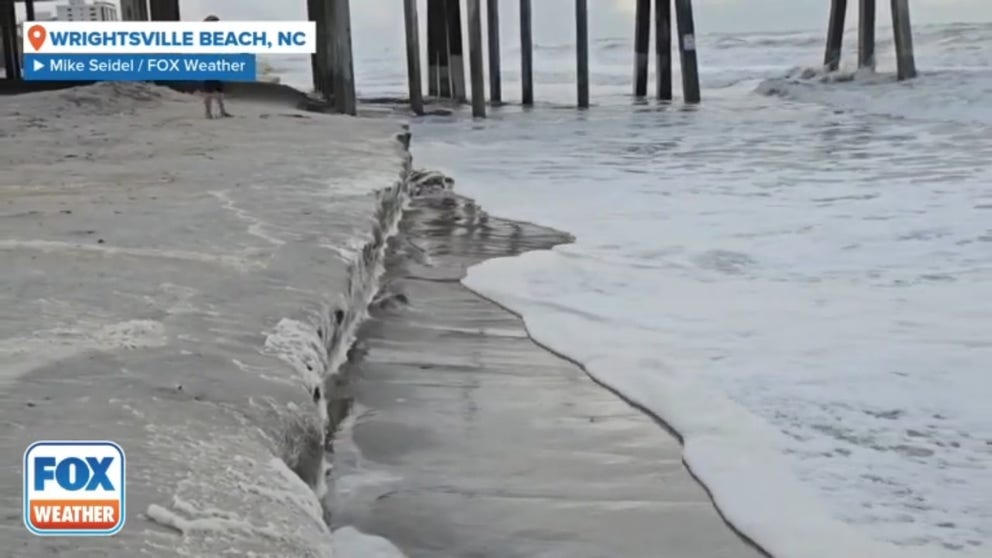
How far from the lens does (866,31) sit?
15.9m

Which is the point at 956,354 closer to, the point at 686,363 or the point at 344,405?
the point at 686,363

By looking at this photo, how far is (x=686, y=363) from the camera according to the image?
2.94m

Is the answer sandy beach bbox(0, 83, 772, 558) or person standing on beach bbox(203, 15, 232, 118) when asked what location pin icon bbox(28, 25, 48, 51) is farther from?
sandy beach bbox(0, 83, 772, 558)

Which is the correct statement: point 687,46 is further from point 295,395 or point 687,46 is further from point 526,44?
point 295,395

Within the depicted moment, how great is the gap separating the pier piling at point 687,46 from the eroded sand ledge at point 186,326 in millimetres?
9391

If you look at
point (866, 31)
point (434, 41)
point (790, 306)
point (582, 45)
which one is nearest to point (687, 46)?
point (582, 45)

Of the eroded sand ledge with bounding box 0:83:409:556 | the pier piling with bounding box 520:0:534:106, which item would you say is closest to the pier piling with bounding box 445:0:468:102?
the pier piling with bounding box 520:0:534:106

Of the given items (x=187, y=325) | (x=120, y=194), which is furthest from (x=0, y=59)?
(x=187, y=325)

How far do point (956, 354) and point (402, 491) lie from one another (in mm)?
1674

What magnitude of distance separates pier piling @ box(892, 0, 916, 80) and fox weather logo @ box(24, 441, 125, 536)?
14.3m

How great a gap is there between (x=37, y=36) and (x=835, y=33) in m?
11.4

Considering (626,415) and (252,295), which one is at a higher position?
(252,295)

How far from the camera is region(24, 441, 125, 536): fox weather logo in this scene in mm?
1255

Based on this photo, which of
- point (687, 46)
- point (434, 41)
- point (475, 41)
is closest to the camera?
point (475, 41)
